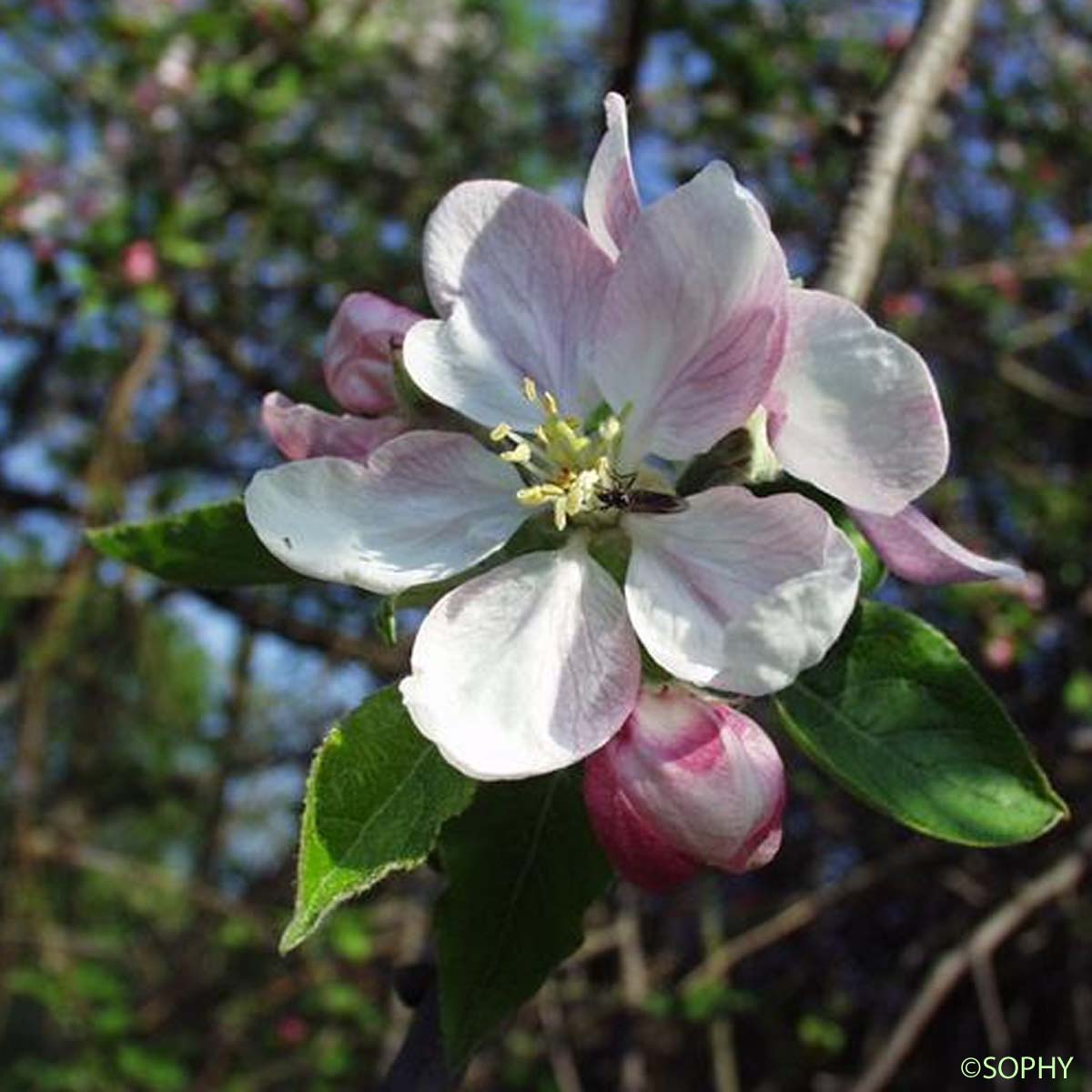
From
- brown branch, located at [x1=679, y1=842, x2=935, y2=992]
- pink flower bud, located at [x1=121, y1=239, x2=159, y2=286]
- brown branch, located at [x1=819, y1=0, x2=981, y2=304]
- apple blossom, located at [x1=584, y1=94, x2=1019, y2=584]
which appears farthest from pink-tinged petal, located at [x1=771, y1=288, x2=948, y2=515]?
pink flower bud, located at [x1=121, y1=239, x2=159, y2=286]

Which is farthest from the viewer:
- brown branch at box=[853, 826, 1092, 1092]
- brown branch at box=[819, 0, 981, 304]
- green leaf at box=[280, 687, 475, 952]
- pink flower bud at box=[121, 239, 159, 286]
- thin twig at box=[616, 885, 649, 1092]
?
pink flower bud at box=[121, 239, 159, 286]

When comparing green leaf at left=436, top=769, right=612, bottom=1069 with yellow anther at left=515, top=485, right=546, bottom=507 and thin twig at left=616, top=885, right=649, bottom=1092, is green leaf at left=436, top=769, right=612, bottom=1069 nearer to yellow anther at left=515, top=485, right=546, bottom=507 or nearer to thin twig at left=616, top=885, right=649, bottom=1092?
yellow anther at left=515, top=485, right=546, bottom=507

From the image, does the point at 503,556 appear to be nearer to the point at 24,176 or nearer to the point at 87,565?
the point at 87,565

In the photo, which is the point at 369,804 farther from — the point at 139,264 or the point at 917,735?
the point at 139,264

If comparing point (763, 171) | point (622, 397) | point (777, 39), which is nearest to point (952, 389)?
point (763, 171)

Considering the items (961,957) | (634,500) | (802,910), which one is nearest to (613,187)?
(634,500)

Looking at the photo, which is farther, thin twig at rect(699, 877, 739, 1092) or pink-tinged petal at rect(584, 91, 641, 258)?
thin twig at rect(699, 877, 739, 1092)
